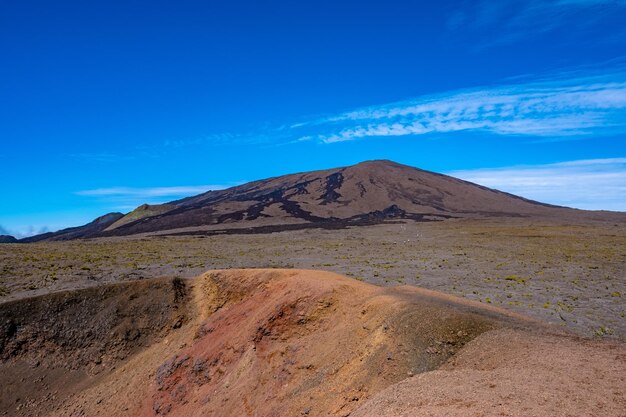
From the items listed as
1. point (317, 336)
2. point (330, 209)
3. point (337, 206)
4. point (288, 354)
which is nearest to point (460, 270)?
point (317, 336)

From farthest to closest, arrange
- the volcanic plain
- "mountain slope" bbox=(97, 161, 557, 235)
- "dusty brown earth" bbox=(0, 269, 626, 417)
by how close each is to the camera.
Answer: "mountain slope" bbox=(97, 161, 557, 235) → the volcanic plain → "dusty brown earth" bbox=(0, 269, 626, 417)

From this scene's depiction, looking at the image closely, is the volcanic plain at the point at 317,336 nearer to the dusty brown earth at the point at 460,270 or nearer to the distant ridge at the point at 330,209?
the dusty brown earth at the point at 460,270

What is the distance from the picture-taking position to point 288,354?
15.1m

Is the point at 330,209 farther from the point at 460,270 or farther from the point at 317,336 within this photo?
the point at 317,336

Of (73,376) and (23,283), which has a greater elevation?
(23,283)

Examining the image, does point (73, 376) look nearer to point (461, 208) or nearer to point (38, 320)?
point (38, 320)

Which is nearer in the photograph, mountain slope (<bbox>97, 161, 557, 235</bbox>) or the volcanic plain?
the volcanic plain

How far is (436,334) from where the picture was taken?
11633mm

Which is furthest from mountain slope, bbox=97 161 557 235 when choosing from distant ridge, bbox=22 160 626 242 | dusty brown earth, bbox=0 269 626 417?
dusty brown earth, bbox=0 269 626 417

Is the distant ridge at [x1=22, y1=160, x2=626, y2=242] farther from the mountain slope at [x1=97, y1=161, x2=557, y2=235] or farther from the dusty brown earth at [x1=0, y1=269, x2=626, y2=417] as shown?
the dusty brown earth at [x1=0, y1=269, x2=626, y2=417]

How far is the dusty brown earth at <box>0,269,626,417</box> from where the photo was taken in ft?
28.6

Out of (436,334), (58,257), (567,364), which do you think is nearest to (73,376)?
(436,334)

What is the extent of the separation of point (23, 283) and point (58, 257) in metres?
17.1

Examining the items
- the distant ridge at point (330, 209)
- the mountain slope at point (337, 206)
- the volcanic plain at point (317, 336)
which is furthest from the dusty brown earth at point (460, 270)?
the mountain slope at point (337, 206)
